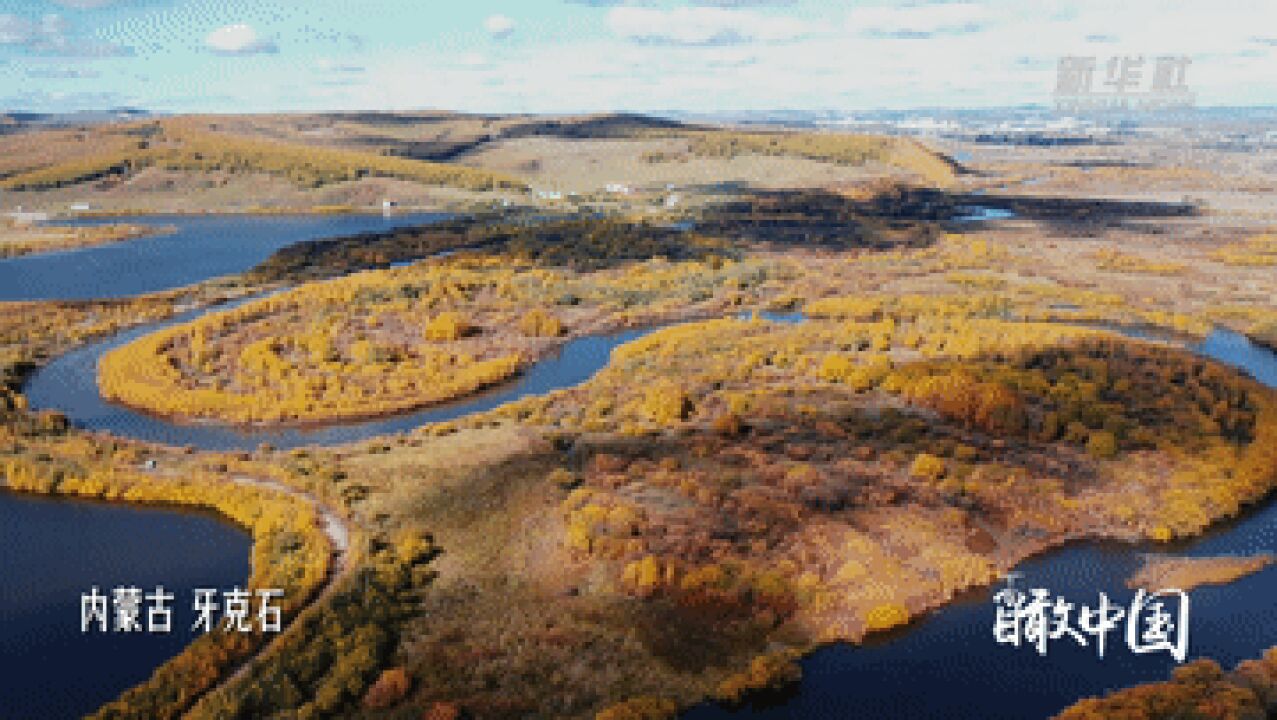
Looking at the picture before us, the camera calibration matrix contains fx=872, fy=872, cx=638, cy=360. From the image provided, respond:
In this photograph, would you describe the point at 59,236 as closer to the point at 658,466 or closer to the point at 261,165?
the point at 261,165

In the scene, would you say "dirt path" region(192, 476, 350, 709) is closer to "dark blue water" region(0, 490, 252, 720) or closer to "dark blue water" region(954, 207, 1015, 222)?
"dark blue water" region(0, 490, 252, 720)

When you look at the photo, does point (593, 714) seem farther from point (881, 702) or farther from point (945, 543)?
point (945, 543)

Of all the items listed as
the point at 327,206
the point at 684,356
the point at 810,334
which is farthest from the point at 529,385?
the point at 327,206

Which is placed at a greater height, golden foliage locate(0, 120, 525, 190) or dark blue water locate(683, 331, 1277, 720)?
golden foliage locate(0, 120, 525, 190)

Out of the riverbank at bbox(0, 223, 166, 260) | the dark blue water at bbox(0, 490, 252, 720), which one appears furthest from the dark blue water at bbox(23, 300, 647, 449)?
the riverbank at bbox(0, 223, 166, 260)

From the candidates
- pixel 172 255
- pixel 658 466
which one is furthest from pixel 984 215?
pixel 658 466

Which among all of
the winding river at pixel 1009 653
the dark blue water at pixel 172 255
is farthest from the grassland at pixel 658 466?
the dark blue water at pixel 172 255
